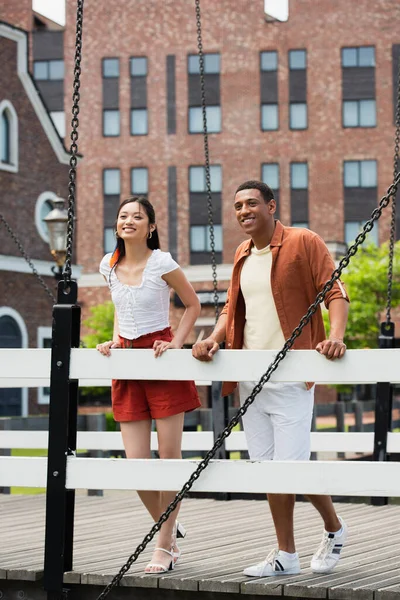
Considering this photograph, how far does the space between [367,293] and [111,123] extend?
19.4m

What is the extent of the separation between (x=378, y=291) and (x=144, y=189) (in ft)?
56.0

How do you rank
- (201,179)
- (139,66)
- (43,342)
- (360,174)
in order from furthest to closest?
(139,66), (201,179), (360,174), (43,342)

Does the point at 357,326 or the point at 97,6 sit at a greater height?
the point at 97,6

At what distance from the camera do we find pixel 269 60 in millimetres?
57406

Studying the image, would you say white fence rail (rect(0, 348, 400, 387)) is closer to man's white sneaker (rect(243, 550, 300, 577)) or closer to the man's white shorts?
the man's white shorts

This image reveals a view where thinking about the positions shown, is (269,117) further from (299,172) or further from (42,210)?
(42,210)

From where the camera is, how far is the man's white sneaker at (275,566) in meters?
5.95

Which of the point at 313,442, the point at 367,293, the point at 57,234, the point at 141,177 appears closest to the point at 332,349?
the point at 313,442

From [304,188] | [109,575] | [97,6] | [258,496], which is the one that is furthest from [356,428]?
[97,6]

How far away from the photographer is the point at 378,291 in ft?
148

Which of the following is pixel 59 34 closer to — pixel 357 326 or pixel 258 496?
pixel 357 326

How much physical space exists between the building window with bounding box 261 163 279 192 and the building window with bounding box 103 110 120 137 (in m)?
7.57

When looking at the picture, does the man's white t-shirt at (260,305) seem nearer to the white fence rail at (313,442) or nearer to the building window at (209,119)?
the white fence rail at (313,442)

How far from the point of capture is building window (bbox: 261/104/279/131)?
57159 millimetres
